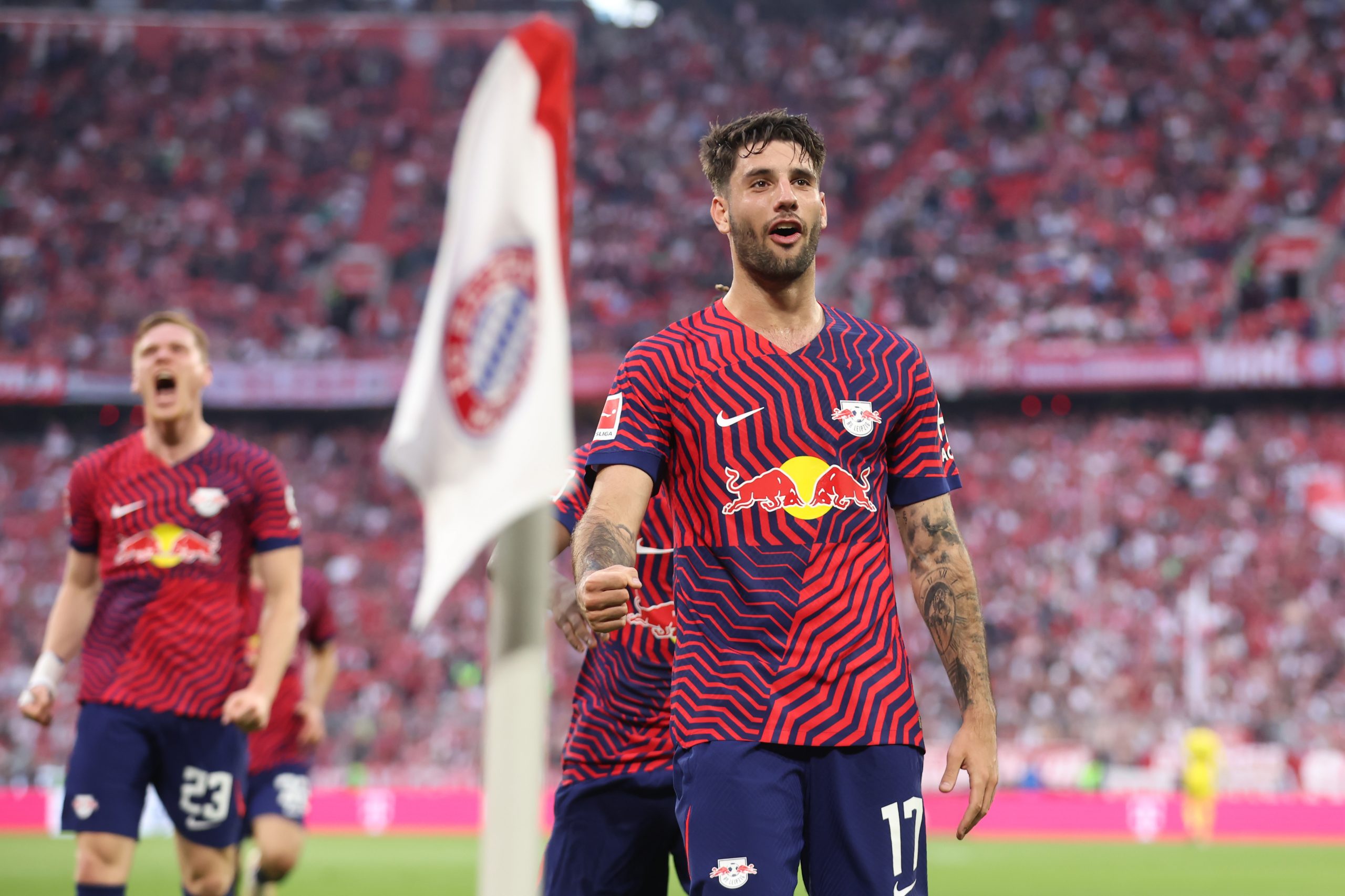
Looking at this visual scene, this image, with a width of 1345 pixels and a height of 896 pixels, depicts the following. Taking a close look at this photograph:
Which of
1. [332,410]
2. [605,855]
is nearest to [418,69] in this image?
[332,410]

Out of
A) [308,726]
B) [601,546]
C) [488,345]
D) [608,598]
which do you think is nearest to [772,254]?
[601,546]

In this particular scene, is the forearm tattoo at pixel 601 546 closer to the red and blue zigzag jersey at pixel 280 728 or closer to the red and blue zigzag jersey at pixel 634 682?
the red and blue zigzag jersey at pixel 634 682

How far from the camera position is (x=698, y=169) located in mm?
34938

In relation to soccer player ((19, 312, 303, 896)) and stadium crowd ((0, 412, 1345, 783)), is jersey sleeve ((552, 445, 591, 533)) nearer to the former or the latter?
soccer player ((19, 312, 303, 896))

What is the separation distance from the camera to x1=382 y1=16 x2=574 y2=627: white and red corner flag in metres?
2.41

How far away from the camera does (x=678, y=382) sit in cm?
383

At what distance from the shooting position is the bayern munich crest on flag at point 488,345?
2.43m

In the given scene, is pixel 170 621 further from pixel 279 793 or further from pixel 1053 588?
pixel 1053 588

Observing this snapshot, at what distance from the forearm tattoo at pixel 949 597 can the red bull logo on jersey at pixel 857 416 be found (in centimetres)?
26

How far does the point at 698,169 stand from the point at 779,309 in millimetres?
31515

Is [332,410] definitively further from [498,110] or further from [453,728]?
[498,110]

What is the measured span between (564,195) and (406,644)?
88.1 ft

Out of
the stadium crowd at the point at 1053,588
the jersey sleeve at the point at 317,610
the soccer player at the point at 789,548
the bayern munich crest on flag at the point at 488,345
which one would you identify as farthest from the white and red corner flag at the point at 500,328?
the stadium crowd at the point at 1053,588

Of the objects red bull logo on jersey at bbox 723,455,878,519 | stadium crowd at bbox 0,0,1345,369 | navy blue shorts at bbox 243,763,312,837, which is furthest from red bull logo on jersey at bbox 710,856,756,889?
stadium crowd at bbox 0,0,1345,369
